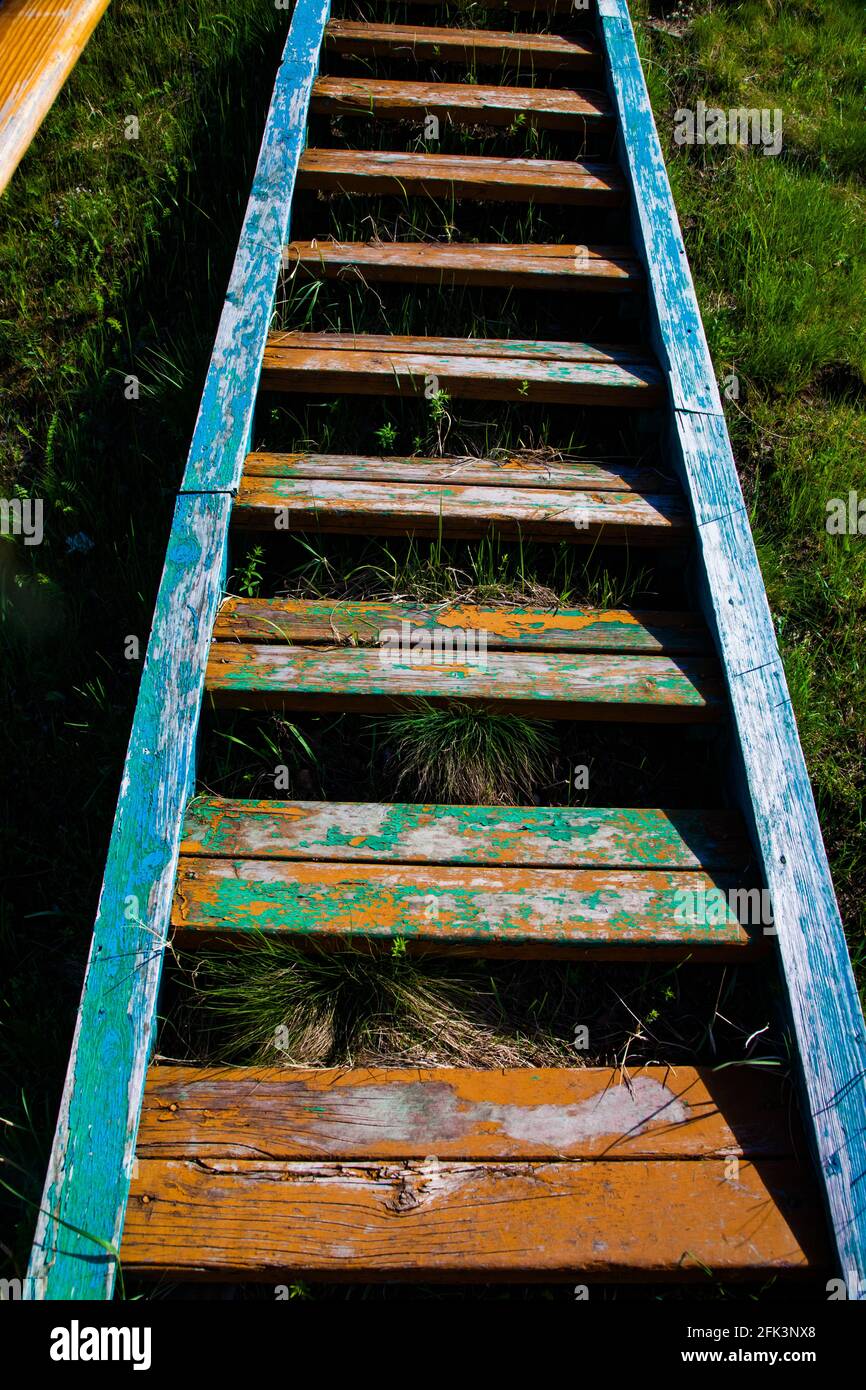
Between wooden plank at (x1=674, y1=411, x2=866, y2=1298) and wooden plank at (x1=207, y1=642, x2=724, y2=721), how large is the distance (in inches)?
5.1

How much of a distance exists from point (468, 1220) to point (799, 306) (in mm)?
3216

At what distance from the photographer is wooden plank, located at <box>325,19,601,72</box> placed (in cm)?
374

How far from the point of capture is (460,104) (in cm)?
355

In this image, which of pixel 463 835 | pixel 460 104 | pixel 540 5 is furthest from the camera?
pixel 540 5

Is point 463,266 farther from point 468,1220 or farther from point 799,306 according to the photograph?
point 468,1220

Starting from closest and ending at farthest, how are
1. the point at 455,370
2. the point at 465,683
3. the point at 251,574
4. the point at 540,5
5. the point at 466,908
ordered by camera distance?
the point at 466,908, the point at 465,683, the point at 251,574, the point at 455,370, the point at 540,5

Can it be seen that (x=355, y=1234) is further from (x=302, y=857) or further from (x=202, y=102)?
(x=202, y=102)

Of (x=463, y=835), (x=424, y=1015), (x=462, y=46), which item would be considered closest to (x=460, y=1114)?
(x=424, y=1015)

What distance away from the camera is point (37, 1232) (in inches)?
62.5

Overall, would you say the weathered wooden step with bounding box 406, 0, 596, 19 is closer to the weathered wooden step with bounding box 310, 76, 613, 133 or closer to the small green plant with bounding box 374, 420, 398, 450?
the weathered wooden step with bounding box 310, 76, 613, 133

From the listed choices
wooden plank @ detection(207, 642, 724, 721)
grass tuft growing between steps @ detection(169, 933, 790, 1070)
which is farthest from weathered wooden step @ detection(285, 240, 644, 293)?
grass tuft growing between steps @ detection(169, 933, 790, 1070)

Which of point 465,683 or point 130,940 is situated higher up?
point 465,683
